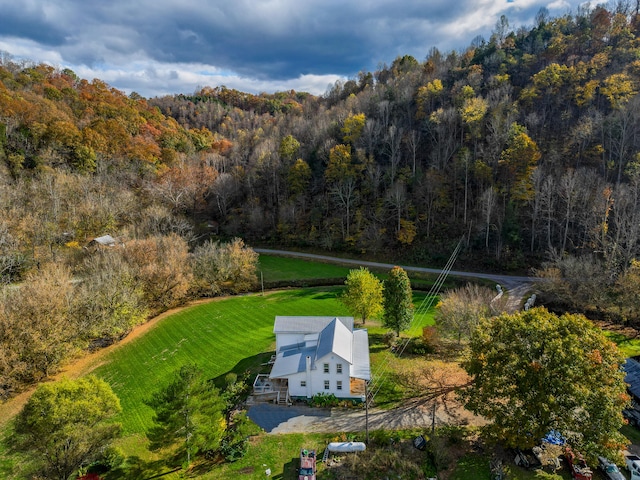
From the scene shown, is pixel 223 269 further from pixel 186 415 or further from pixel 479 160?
pixel 479 160

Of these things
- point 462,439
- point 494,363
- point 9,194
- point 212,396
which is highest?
point 9,194

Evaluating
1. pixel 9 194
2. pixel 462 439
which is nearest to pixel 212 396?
pixel 462 439

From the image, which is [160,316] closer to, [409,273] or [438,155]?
[409,273]

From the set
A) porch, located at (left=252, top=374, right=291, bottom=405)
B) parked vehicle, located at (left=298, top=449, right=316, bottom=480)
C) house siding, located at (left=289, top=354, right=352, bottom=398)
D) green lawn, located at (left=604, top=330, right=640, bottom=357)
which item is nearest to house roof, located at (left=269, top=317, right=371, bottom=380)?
house siding, located at (left=289, top=354, right=352, bottom=398)

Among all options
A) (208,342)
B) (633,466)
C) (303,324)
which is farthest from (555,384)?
(208,342)

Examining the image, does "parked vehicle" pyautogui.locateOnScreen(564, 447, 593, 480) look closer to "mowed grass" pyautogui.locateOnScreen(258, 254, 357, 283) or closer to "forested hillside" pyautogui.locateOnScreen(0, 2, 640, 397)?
"forested hillside" pyautogui.locateOnScreen(0, 2, 640, 397)

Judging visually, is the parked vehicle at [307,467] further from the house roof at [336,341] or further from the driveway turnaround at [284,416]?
the house roof at [336,341]
